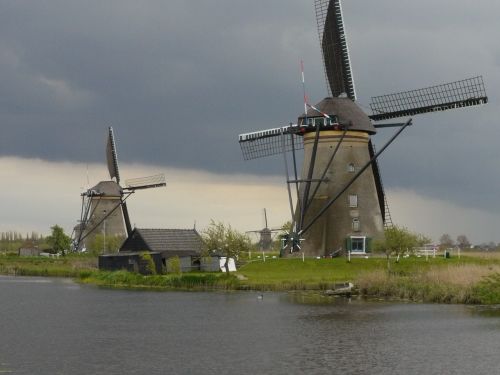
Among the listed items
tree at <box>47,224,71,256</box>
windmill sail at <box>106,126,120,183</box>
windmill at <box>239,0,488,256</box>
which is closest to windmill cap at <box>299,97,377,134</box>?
windmill at <box>239,0,488,256</box>

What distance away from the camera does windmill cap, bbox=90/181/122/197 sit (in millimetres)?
98750

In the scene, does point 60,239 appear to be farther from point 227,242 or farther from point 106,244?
point 227,242

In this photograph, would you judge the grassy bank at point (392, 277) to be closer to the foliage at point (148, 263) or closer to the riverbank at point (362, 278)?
the riverbank at point (362, 278)

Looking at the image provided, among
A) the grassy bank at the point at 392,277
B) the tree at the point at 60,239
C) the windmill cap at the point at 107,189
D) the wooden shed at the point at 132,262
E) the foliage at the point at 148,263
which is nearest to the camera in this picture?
the grassy bank at the point at 392,277

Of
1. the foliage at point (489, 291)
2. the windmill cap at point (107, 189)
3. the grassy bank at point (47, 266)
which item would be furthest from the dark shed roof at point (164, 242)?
the foliage at point (489, 291)

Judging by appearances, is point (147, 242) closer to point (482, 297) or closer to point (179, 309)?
point (179, 309)

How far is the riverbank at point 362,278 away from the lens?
39.3 meters

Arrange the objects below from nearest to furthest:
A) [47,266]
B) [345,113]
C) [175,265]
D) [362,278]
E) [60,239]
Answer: [362,278] < [345,113] < [175,265] < [47,266] < [60,239]

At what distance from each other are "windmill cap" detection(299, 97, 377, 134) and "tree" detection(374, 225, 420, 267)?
6937 millimetres

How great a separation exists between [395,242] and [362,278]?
39.0 feet

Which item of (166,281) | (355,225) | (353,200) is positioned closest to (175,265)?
(166,281)

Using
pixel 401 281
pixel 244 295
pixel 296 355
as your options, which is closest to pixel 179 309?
pixel 244 295

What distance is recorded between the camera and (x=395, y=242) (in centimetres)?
5538

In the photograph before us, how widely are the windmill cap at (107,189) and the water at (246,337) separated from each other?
2233 inches
